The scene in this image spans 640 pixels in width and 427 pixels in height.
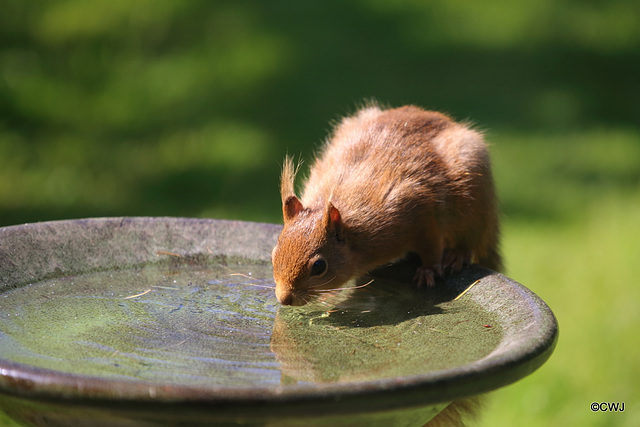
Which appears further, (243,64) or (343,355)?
(243,64)

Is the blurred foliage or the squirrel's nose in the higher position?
the squirrel's nose

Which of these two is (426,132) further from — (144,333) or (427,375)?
(427,375)

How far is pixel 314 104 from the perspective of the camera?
30.7 feet

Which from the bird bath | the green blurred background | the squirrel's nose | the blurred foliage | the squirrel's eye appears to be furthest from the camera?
the blurred foliage

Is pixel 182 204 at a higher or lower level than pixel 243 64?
lower

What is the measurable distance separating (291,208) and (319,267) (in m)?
0.26

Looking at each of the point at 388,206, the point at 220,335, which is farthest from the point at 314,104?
the point at 220,335

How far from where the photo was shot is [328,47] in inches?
402

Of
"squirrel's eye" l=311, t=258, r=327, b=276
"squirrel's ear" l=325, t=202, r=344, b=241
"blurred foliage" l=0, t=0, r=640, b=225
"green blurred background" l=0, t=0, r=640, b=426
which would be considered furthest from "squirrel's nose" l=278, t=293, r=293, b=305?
"blurred foliage" l=0, t=0, r=640, b=225

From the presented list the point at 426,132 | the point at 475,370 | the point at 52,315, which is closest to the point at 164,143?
the point at 426,132

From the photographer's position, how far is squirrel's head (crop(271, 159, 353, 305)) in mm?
3004

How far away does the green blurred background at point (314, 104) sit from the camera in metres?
7.45

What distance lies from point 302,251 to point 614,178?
647 cm

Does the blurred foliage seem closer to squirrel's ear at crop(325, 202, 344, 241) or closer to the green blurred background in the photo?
the green blurred background
